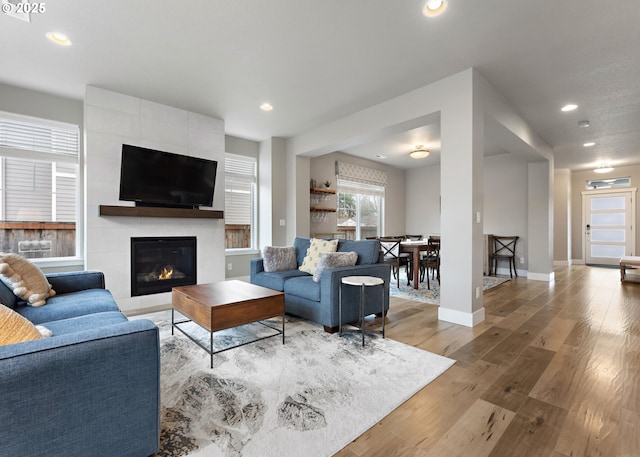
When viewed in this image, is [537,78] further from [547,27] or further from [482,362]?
[482,362]

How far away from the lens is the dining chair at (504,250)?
6566 mm

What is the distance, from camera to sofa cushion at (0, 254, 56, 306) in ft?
7.30

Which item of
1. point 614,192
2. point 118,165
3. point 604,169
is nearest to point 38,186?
point 118,165

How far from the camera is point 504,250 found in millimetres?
6777

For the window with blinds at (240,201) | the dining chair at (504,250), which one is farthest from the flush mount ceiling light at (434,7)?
the dining chair at (504,250)

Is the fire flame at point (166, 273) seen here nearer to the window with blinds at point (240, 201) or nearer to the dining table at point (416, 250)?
the window with blinds at point (240, 201)

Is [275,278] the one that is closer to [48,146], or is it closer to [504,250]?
[48,146]

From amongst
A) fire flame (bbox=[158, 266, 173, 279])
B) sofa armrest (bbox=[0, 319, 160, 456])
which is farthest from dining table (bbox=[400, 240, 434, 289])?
sofa armrest (bbox=[0, 319, 160, 456])

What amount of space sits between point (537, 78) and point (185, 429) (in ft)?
15.1

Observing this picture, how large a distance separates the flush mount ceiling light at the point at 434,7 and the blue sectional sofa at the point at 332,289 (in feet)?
7.25

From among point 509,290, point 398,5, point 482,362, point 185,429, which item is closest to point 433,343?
point 482,362

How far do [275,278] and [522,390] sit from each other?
2574 mm

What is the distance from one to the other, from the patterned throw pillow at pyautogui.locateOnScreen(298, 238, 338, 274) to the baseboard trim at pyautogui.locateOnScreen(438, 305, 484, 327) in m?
1.45

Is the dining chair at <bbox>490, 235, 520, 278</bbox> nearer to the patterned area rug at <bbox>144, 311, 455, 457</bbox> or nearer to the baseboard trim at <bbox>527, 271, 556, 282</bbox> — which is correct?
the baseboard trim at <bbox>527, 271, 556, 282</bbox>
